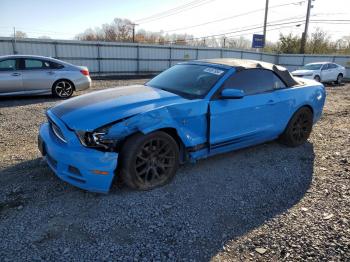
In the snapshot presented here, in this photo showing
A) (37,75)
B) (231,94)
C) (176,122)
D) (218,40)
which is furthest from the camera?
(218,40)

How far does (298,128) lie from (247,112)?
1.59 meters

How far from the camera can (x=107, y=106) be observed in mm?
3463

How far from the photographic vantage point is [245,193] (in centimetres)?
364

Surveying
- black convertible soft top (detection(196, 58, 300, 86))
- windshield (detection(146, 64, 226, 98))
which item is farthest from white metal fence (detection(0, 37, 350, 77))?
black convertible soft top (detection(196, 58, 300, 86))

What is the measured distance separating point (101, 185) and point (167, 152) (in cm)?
87

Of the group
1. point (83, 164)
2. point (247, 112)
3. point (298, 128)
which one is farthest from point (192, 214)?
point (298, 128)

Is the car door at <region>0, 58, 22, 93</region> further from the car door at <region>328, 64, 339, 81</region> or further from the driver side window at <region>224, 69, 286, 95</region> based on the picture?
the car door at <region>328, 64, 339, 81</region>

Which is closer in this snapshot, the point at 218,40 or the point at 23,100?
the point at 23,100

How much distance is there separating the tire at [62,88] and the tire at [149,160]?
7247 mm

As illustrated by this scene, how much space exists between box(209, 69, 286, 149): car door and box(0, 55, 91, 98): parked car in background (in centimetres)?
710

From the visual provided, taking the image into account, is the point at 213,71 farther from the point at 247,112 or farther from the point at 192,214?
the point at 192,214

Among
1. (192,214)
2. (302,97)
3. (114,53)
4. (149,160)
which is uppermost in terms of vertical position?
(114,53)

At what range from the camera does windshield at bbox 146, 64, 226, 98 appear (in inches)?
156

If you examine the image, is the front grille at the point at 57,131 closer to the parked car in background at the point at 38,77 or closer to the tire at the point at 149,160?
the tire at the point at 149,160
